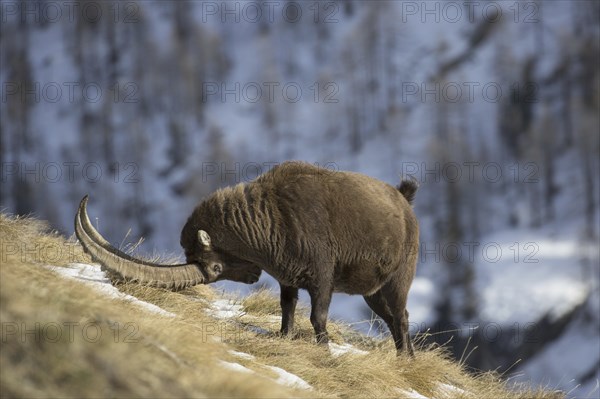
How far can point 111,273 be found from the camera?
6637mm

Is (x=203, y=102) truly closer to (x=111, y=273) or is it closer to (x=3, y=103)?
(x=3, y=103)

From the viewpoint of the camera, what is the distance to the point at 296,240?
691cm

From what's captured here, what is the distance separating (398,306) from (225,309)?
161 cm

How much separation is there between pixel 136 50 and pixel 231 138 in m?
20.9

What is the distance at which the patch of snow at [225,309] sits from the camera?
7328mm

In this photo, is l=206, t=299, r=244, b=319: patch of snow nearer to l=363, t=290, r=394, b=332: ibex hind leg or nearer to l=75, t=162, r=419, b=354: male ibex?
l=75, t=162, r=419, b=354: male ibex

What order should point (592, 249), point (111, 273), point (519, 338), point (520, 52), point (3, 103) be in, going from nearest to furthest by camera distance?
point (111, 273)
point (519, 338)
point (592, 249)
point (520, 52)
point (3, 103)

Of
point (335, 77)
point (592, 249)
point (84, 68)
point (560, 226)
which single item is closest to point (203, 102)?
point (335, 77)

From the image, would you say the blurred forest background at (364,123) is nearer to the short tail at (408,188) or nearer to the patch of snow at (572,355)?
the patch of snow at (572,355)

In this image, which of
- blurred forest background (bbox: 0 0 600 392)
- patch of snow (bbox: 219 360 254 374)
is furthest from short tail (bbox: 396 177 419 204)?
blurred forest background (bbox: 0 0 600 392)

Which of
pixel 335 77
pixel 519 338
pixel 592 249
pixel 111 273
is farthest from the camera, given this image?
pixel 335 77

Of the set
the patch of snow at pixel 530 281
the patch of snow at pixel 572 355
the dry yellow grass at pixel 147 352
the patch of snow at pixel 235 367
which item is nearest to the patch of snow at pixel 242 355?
the dry yellow grass at pixel 147 352

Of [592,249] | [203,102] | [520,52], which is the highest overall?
[520,52]

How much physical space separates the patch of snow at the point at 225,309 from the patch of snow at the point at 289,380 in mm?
1525
